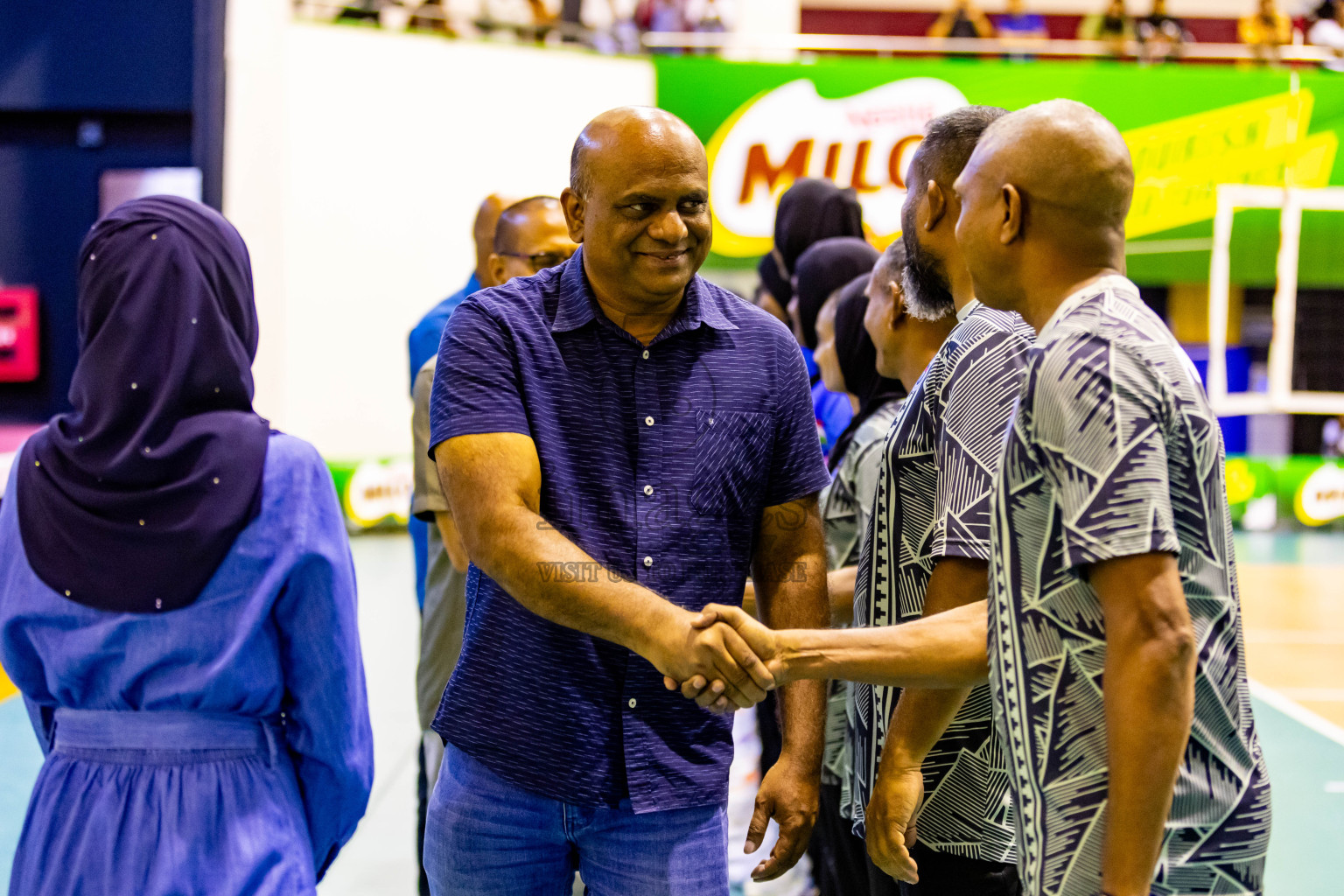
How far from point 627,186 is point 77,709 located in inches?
43.2

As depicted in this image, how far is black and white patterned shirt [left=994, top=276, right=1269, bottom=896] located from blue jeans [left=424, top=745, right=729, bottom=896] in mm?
483

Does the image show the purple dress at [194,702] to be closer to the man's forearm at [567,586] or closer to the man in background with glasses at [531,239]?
the man's forearm at [567,586]

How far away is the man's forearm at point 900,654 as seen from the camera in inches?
62.9

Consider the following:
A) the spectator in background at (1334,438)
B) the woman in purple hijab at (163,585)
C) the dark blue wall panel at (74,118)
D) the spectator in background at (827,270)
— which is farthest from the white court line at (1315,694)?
the dark blue wall panel at (74,118)

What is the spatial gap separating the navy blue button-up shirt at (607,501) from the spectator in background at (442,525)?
95 centimetres

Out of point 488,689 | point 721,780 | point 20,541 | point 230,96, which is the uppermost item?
point 230,96

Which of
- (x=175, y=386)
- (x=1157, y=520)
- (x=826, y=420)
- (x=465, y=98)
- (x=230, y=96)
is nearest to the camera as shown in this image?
(x=1157, y=520)

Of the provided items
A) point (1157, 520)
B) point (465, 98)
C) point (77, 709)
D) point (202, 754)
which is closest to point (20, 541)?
point (77, 709)

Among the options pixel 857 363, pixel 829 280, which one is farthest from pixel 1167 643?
pixel 829 280

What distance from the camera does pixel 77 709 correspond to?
1698 mm

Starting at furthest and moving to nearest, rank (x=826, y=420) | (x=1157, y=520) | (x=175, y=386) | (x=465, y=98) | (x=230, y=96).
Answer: (x=465, y=98)
(x=230, y=96)
(x=826, y=420)
(x=175, y=386)
(x=1157, y=520)

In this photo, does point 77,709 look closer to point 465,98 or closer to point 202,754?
point 202,754

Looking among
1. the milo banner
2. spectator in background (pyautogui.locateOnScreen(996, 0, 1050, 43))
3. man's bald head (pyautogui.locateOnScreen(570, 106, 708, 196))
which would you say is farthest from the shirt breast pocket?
spectator in background (pyautogui.locateOnScreen(996, 0, 1050, 43))

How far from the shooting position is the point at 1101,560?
1.25m
